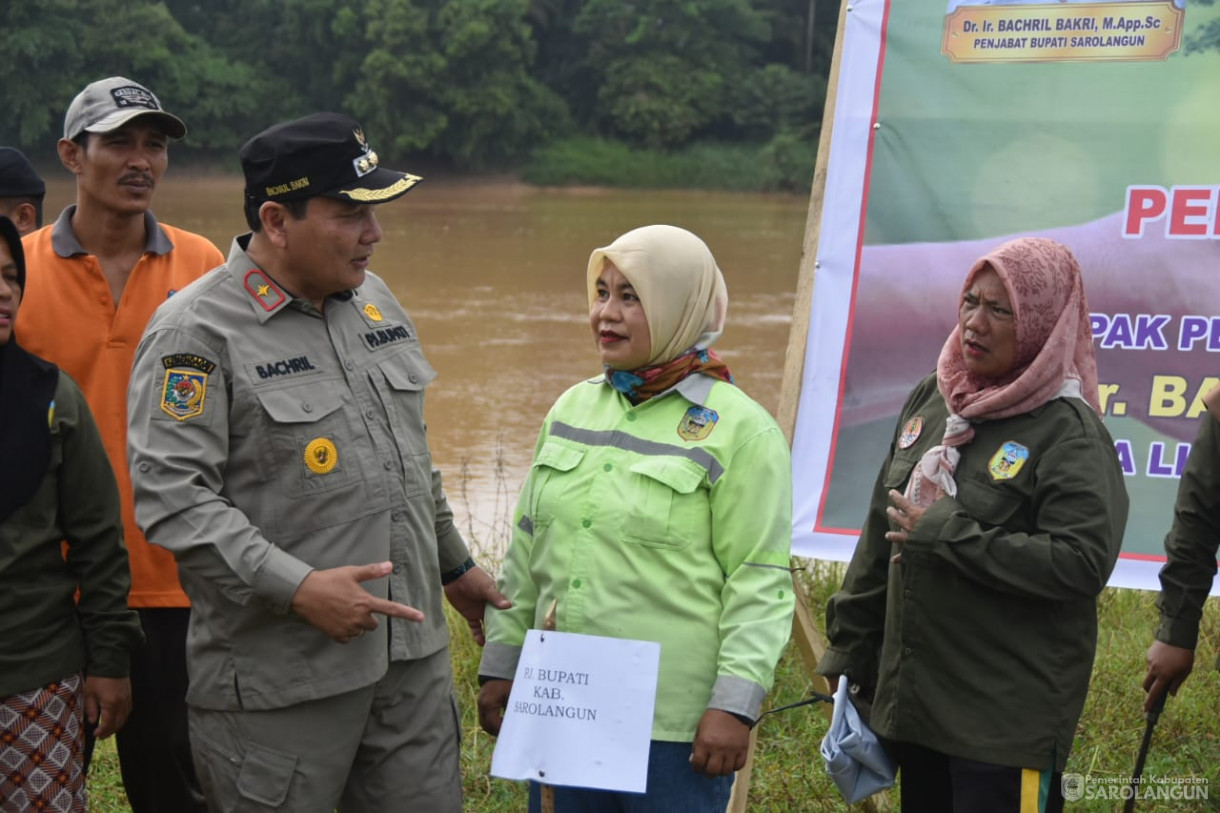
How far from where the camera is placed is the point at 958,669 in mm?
2516

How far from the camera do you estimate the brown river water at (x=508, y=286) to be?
12.0 m

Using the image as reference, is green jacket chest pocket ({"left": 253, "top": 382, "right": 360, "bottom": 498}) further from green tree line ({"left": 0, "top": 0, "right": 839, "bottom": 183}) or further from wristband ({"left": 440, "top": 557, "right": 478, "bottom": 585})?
green tree line ({"left": 0, "top": 0, "right": 839, "bottom": 183})

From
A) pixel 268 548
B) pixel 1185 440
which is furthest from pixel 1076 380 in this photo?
pixel 268 548

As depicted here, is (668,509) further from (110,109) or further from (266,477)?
(110,109)

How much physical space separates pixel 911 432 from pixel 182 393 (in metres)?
1.39

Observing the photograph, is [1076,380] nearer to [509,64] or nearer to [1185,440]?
[1185,440]

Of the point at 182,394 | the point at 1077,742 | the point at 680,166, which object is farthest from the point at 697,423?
the point at 680,166

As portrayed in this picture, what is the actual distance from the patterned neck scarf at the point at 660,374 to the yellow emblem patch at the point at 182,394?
699 millimetres

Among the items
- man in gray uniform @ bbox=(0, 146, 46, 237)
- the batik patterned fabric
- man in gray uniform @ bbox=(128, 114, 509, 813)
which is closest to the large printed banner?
man in gray uniform @ bbox=(128, 114, 509, 813)

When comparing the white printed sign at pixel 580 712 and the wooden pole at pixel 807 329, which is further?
the wooden pole at pixel 807 329

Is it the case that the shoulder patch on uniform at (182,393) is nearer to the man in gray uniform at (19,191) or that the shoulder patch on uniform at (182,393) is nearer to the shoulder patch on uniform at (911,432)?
the shoulder patch on uniform at (911,432)

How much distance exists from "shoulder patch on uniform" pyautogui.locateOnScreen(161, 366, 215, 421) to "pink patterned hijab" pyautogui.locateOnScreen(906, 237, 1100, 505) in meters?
1.31

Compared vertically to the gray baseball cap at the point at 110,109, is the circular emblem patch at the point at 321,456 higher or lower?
lower

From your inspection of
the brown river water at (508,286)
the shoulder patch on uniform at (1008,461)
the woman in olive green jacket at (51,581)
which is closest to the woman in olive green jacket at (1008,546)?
the shoulder patch on uniform at (1008,461)
